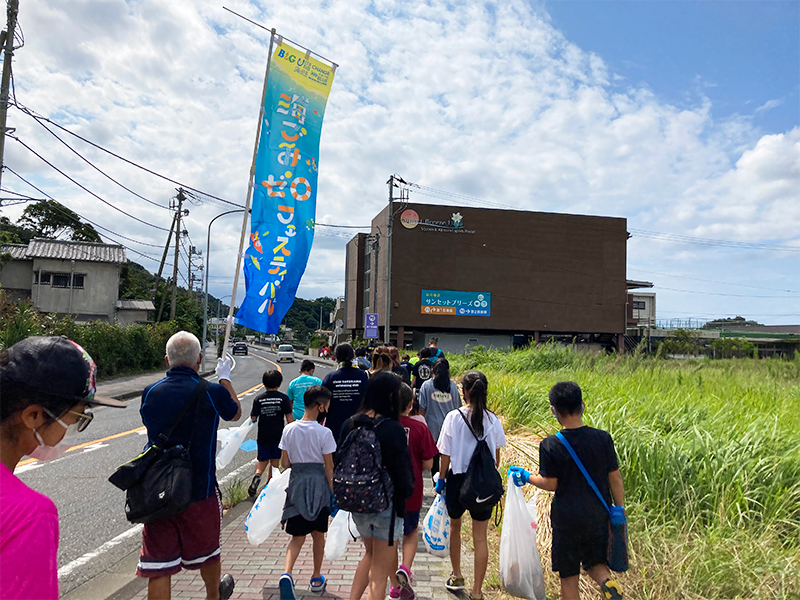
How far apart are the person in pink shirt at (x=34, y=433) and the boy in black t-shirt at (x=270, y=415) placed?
15.0 ft

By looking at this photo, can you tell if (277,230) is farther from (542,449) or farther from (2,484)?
(2,484)

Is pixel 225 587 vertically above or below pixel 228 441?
below

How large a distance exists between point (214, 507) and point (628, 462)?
3.52m

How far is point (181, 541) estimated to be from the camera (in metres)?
3.32

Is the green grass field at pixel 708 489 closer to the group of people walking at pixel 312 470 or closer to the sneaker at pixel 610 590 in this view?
the sneaker at pixel 610 590

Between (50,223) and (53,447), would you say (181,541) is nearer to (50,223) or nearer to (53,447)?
(53,447)

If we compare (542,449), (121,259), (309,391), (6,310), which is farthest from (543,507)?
(121,259)

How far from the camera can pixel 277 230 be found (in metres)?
5.38

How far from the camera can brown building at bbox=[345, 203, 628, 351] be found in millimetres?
44094

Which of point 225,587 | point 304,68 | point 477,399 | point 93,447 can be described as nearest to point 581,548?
point 477,399

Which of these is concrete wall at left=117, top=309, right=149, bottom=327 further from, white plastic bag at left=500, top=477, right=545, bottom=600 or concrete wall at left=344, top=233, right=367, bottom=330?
white plastic bag at left=500, top=477, right=545, bottom=600

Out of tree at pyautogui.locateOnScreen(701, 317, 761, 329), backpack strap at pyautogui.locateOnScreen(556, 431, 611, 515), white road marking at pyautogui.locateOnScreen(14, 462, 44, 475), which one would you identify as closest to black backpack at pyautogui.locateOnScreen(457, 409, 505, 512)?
backpack strap at pyautogui.locateOnScreen(556, 431, 611, 515)

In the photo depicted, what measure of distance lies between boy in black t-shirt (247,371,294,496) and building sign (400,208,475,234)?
38249 mm

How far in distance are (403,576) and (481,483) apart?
0.92 metres
